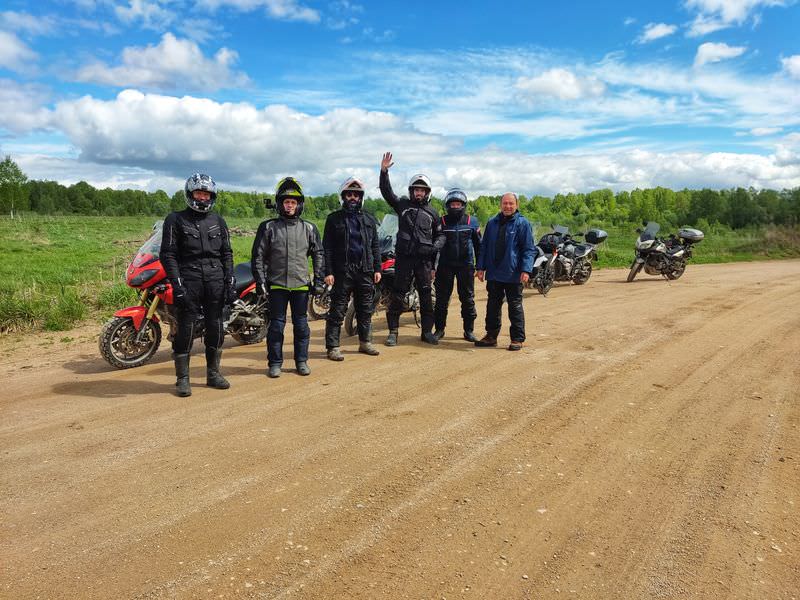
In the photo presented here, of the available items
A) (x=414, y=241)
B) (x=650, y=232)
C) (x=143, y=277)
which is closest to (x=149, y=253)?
(x=143, y=277)

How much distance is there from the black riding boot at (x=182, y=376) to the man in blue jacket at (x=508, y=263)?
3.58 m

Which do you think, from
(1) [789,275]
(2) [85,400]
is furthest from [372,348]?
(1) [789,275]

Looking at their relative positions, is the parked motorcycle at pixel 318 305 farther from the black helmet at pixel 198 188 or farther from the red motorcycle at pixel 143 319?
the black helmet at pixel 198 188

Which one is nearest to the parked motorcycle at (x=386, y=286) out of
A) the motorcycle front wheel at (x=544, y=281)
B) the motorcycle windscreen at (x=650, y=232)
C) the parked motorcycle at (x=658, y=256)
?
the motorcycle front wheel at (x=544, y=281)

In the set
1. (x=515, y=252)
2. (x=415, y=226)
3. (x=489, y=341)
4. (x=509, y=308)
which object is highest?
(x=415, y=226)

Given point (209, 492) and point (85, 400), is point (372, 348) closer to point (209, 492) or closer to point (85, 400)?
point (85, 400)

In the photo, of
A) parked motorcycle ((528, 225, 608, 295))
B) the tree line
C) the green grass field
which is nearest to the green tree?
the tree line

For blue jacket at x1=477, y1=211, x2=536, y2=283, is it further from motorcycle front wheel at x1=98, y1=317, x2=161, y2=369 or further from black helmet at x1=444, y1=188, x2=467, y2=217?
motorcycle front wheel at x1=98, y1=317, x2=161, y2=369

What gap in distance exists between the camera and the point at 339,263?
6.91 m

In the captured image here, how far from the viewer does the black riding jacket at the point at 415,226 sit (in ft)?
24.3

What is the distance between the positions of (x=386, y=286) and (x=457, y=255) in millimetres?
1335

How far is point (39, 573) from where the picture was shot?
2805 mm

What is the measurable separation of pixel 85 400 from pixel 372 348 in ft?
10.0

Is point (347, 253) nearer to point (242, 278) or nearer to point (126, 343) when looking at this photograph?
point (242, 278)
